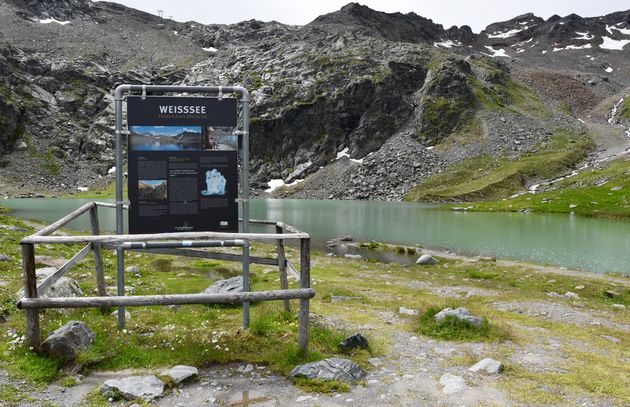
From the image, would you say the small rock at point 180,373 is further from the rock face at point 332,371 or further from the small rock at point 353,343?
the small rock at point 353,343

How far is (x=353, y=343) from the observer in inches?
468

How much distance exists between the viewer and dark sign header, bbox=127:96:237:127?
40.7 ft

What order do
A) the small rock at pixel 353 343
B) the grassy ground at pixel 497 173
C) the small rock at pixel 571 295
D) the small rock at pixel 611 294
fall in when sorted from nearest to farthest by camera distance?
1. the small rock at pixel 353 343
2. the small rock at pixel 571 295
3. the small rock at pixel 611 294
4. the grassy ground at pixel 497 173

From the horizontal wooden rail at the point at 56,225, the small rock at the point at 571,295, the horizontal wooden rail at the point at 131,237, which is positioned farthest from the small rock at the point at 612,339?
the horizontal wooden rail at the point at 56,225

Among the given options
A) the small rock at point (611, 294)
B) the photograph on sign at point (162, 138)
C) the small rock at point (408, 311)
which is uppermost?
the photograph on sign at point (162, 138)

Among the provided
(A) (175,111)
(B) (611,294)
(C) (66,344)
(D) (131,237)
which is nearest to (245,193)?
(A) (175,111)

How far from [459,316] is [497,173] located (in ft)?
471

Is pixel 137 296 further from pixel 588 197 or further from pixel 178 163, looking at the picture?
pixel 588 197

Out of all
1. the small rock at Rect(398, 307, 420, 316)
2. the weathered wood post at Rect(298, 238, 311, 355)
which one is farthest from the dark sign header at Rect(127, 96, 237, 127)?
the small rock at Rect(398, 307, 420, 316)

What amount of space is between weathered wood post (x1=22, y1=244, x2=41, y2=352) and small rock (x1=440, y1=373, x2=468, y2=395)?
935cm

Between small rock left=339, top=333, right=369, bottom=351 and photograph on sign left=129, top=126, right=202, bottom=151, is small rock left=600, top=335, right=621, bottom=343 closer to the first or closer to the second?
small rock left=339, top=333, right=369, bottom=351

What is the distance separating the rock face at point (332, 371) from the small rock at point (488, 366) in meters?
2.75

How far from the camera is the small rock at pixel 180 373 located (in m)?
9.65

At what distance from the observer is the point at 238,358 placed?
1110 centimetres
